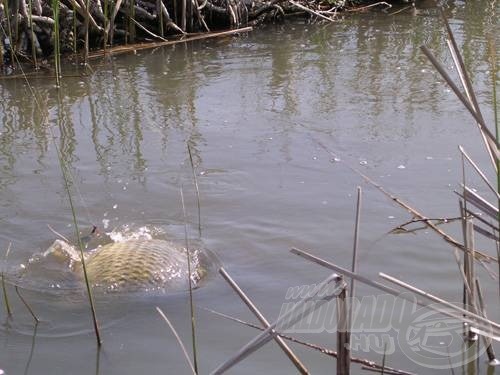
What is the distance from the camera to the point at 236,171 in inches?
198

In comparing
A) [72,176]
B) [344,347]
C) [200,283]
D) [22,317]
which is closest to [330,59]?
[72,176]

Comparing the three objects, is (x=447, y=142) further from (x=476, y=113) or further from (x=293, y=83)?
(x=476, y=113)

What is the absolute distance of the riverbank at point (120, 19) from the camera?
24.7 feet

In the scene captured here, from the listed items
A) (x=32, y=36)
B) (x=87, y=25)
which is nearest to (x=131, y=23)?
(x=87, y=25)

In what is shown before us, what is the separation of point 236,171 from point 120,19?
4287 mm

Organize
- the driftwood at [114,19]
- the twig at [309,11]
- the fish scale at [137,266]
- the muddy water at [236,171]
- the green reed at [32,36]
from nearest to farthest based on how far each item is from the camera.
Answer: the muddy water at [236,171] < the fish scale at [137,266] < the green reed at [32,36] < the driftwood at [114,19] < the twig at [309,11]

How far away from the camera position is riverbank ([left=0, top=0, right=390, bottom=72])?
754 centimetres

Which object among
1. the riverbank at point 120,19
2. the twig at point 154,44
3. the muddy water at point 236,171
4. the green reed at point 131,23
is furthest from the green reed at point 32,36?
the green reed at point 131,23

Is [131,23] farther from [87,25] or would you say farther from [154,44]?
[87,25]

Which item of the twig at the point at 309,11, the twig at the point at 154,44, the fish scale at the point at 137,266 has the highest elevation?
the twig at the point at 309,11

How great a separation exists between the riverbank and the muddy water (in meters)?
0.43

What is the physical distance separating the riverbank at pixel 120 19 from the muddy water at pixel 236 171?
17.1 inches

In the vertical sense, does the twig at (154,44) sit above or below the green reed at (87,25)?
below

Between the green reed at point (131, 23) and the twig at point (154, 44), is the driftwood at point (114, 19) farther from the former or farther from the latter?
the twig at point (154, 44)
